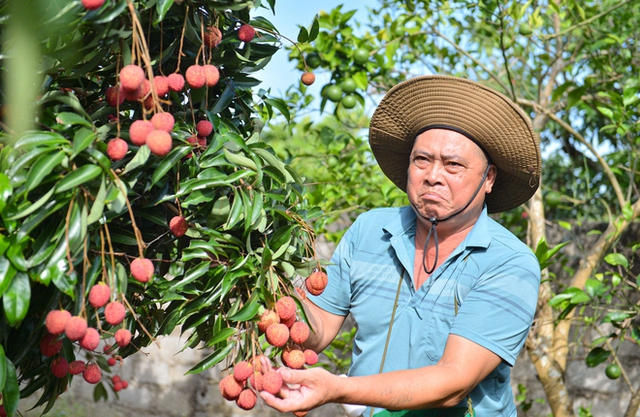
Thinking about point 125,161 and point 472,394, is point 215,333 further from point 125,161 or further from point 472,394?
point 472,394

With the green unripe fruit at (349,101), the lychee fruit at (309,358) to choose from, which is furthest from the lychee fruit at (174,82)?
the green unripe fruit at (349,101)

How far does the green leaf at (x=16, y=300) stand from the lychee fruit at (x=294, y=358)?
47cm

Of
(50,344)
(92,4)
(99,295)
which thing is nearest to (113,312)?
(99,295)

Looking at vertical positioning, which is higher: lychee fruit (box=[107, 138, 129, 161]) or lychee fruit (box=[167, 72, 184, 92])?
lychee fruit (box=[167, 72, 184, 92])

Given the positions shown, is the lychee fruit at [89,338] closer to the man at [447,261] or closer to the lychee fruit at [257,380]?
the lychee fruit at [257,380]

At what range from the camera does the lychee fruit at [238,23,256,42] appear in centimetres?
117

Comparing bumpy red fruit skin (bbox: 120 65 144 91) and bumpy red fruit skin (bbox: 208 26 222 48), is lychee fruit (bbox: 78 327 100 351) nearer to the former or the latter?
bumpy red fruit skin (bbox: 120 65 144 91)

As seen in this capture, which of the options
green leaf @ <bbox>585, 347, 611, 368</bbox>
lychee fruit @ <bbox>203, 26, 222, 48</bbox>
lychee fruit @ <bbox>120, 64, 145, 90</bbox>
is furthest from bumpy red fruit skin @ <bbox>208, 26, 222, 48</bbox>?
green leaf @ <bbox>585, 347, 611, 368</bbox>

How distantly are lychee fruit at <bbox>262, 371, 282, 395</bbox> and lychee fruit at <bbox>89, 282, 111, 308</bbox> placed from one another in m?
0.29

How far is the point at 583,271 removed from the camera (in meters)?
2.76

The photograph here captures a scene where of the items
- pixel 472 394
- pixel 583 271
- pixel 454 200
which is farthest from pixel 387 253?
pixel 583 271

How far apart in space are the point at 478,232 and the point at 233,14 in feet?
2.53

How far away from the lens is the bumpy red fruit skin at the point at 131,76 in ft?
3.01

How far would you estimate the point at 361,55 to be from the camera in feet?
8.63
